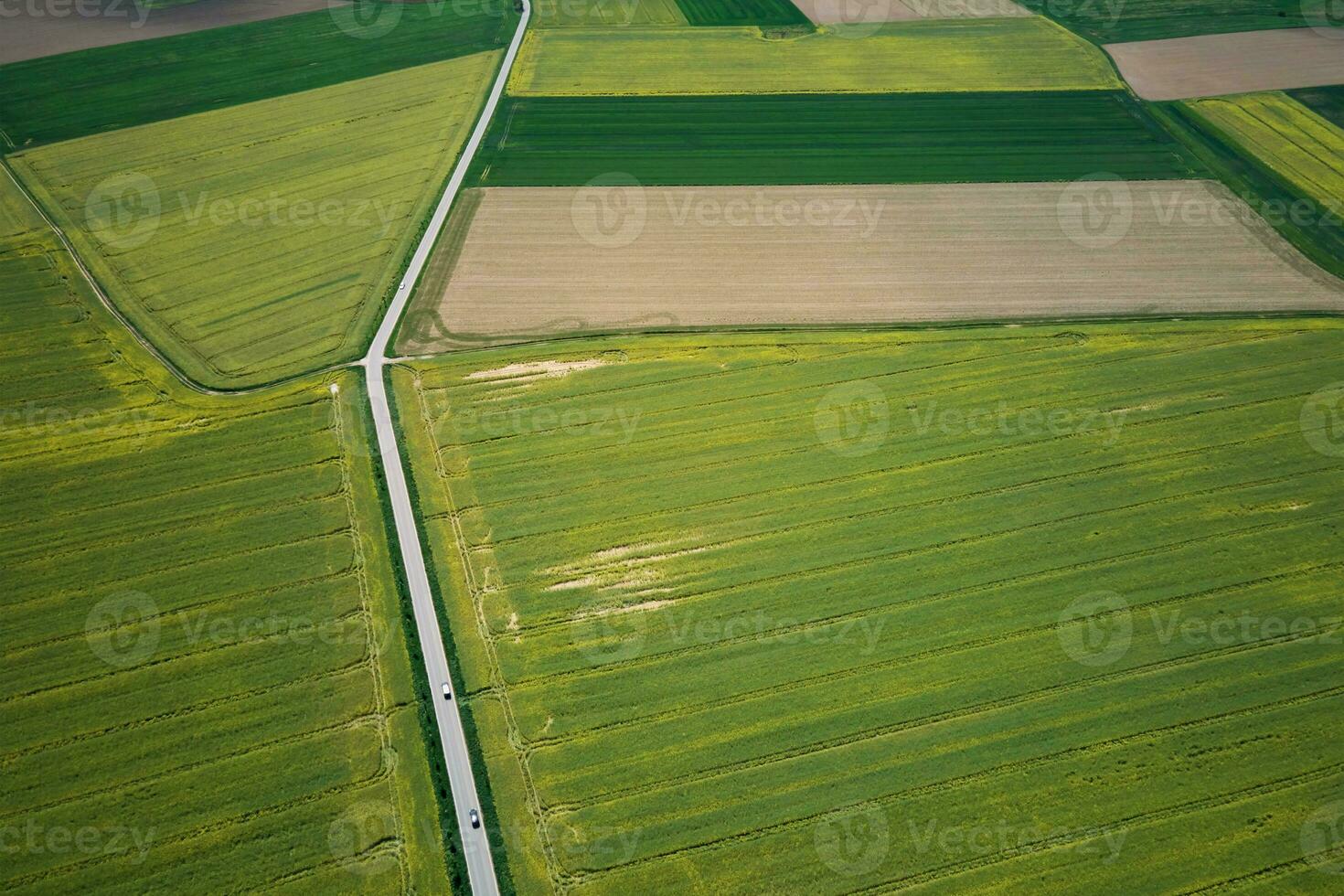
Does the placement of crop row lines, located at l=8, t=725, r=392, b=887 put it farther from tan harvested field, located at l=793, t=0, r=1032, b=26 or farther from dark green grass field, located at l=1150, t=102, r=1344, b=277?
tan harvested field, located at l=793, t=0, r=1032, b=26

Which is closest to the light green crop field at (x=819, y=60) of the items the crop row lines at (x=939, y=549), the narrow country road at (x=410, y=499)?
the narrow country road at (x=410, y=499)

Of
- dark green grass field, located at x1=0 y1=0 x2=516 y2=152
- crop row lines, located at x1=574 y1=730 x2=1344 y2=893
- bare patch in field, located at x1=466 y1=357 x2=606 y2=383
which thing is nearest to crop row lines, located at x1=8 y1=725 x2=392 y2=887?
crop row lines, located at x1=574 y1=730 x2=1344 y2=893

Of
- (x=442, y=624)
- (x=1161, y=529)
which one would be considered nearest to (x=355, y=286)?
(x=442, y=624)

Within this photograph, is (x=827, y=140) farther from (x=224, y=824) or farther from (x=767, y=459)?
(x=224, y=824)

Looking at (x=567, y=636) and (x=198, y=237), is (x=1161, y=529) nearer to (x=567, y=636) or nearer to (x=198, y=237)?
(x=567, y=636)

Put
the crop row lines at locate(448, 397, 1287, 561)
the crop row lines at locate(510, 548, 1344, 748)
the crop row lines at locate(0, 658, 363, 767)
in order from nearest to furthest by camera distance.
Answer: the crop row lines at locate(0, 658, 363, 767), the crop row lines at locate(510, 548, 1344, 748), the crop row lines at locate(448, 397, 1287, 561)

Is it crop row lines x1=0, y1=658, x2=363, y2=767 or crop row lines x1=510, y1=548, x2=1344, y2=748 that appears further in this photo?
crop row lines x1=510, y1=548, x2=1344, y2=748

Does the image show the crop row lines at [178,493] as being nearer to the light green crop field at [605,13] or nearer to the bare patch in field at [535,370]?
the bare patch in field at [535,370]
